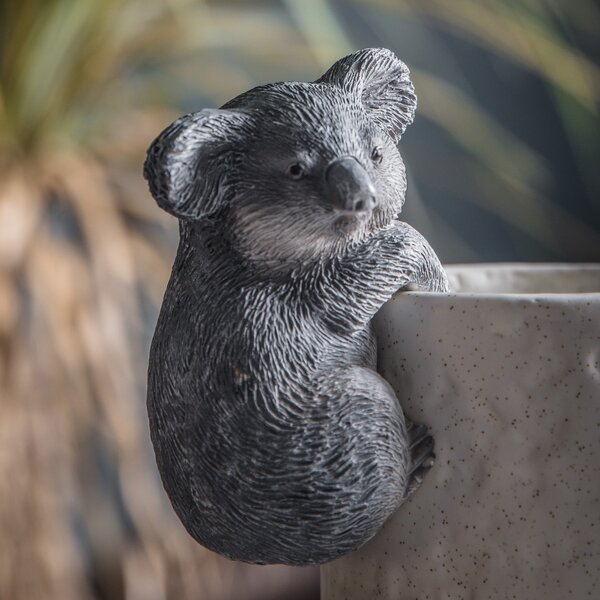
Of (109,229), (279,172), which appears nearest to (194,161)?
(279,172)

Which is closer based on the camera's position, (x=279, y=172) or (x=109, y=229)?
(x=279, y=172)

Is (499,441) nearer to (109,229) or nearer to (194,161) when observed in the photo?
(194,161)

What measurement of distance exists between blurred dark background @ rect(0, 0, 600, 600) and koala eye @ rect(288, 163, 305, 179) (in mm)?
513

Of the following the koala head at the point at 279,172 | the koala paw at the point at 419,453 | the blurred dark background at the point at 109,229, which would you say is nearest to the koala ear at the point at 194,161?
the koala head at the point at 279,172

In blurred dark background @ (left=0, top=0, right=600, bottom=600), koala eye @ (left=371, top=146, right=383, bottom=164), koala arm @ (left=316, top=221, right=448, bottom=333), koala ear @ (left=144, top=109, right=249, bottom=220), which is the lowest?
blurred dark background @ (left=0, top=0, right=600, bottom=600)

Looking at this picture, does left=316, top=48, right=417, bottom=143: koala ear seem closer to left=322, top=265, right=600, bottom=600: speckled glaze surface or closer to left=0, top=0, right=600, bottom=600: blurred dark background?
left=322, top=265, right=600, bottom=600: speckled glaze surface

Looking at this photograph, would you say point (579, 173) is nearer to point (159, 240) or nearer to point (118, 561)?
point (159, 240)

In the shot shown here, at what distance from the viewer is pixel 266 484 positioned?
0.95ft

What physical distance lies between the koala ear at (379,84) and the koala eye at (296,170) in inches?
2.0

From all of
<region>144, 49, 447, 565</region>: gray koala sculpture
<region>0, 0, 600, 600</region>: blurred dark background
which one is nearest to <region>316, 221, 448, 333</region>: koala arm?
<region>144, 49, 447, 565</region>: gray koala sculpture

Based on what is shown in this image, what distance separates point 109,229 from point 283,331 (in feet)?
1.74

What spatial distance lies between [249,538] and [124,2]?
0.63 m

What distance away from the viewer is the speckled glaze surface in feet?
0.92

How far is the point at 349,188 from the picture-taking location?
0.28m
